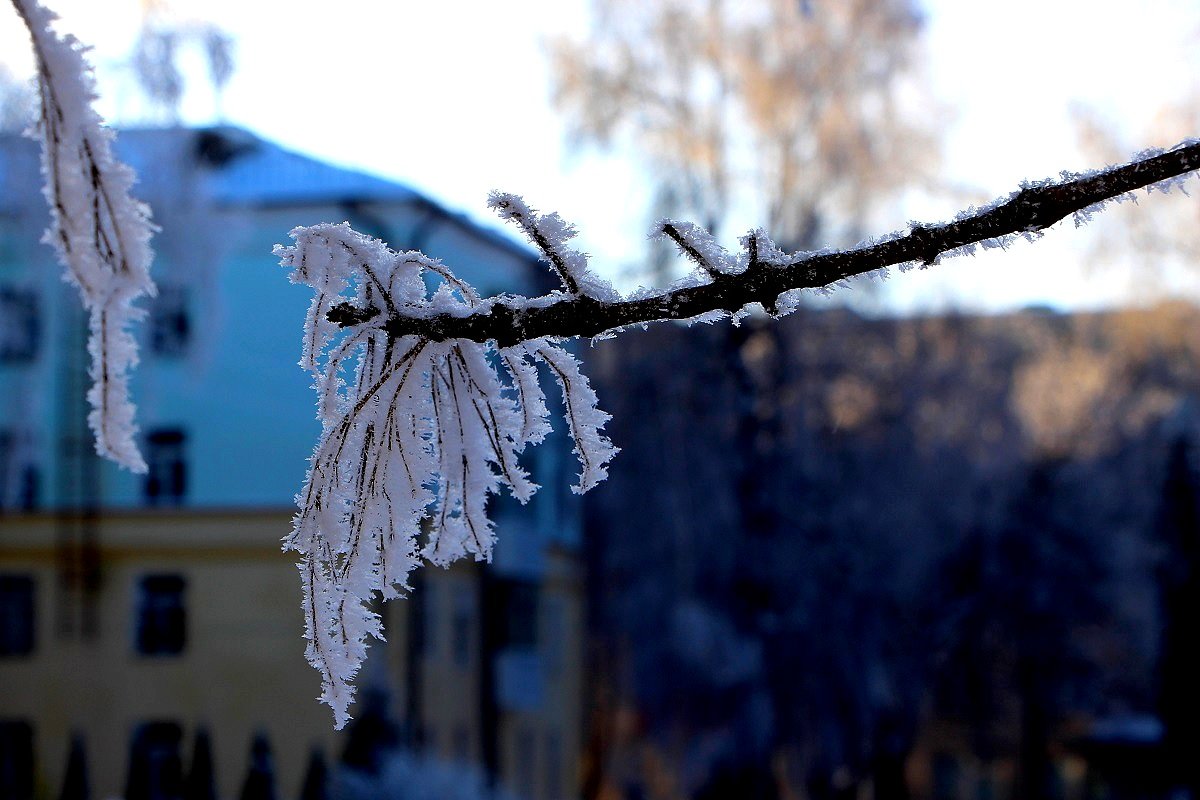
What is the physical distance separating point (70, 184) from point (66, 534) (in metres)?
11.6

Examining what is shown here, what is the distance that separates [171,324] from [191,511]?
2.13 m

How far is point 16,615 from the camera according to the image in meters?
11.9

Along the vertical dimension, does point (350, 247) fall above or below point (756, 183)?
below

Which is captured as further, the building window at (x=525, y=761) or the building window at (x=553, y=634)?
the building window at (x=553, y=634)

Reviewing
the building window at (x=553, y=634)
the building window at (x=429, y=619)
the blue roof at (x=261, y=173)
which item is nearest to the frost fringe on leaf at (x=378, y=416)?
the blue roof at (x=261, y=173)

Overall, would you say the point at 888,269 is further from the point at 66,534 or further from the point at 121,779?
Result: the point at 66,534

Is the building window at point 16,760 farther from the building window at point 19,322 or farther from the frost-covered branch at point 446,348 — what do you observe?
the frost-covered branch at point 446,348

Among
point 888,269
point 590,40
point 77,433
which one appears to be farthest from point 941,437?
point 888,269

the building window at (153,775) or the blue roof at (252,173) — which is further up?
the blue roof at (252,173)

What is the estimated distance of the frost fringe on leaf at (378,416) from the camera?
4.46ft

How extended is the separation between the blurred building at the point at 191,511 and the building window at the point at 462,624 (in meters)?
0.07

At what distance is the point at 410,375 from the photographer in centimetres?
140

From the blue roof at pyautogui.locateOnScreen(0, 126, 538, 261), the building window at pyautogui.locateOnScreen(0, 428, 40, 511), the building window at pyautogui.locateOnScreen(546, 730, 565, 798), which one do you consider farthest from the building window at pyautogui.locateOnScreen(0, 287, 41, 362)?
the building window at pyautogui.locateOnScreen(546, 730, 565, 798)

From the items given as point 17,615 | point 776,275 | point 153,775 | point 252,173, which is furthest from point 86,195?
point 17,615
